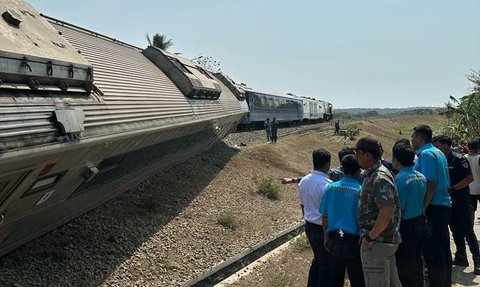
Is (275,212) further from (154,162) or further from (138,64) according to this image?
(138,64)

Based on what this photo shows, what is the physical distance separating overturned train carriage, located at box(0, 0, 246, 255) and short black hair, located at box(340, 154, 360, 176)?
2.97 m

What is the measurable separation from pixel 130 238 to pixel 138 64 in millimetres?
4436

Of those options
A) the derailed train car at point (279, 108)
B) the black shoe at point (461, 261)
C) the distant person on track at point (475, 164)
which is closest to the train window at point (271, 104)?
the derailed train car at point (279, 108)

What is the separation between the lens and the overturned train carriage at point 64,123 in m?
4.84

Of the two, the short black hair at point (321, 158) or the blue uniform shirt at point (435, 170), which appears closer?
the short black hair at point (321, 158)

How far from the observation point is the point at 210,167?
50.1 ft

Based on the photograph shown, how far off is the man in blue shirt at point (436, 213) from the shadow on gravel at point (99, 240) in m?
4.53

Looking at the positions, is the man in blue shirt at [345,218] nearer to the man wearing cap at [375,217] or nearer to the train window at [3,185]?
the man wearing cap at [375,217]

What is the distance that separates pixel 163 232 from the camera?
931 centimetres

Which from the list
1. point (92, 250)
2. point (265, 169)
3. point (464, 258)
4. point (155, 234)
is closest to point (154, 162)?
→ point (155, 234)

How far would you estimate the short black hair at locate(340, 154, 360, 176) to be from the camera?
4812 millimetres

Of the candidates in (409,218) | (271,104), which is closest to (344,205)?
(409,218)

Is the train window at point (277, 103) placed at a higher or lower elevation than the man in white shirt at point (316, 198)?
higher

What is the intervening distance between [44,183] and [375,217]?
Answer: 370 cm
